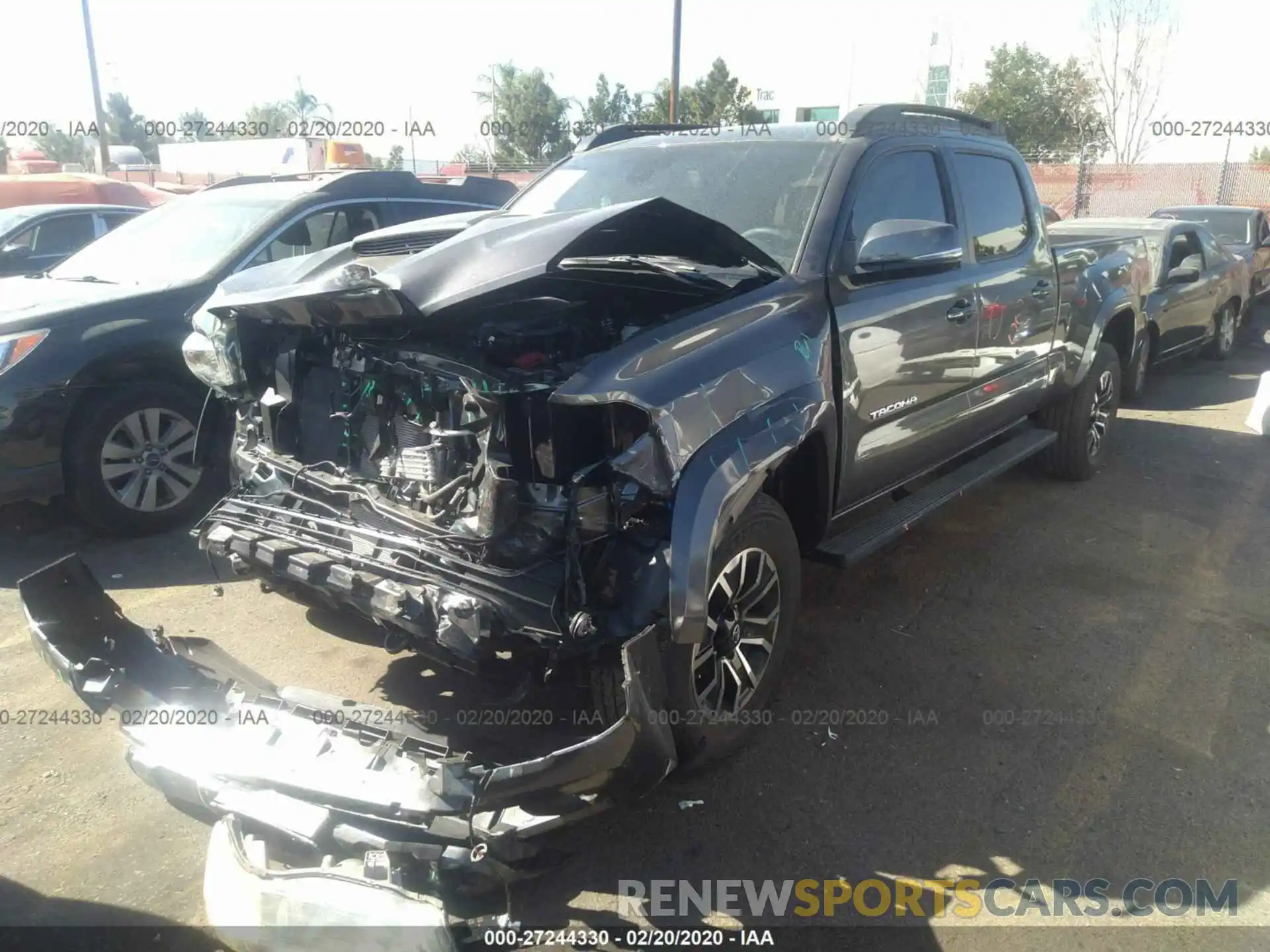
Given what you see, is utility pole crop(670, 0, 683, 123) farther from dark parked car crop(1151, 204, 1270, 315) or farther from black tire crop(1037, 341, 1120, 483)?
black tire crop(1037, 341, 1120, 483)

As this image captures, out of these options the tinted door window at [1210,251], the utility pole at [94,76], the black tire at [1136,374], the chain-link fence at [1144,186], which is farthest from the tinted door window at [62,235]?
the chain-link fence at [1144,186]

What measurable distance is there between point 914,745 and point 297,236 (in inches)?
180

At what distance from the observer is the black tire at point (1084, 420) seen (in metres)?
5.81

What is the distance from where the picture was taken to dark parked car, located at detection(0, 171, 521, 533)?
459cm

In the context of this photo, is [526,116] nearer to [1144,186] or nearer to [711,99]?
[711,99]

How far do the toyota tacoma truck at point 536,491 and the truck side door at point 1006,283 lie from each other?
0.39 metres

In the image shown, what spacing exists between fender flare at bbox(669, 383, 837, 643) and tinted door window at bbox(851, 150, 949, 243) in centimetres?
109

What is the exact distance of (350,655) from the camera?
3.77 metres

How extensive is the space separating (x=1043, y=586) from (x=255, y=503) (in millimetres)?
3671

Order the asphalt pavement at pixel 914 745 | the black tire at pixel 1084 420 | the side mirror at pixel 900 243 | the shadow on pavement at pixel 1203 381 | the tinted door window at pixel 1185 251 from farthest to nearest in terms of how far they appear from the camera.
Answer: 1. the tinted door window at pixel 1185 251
2. the shadow on pavement at pixel 1203 381
3. the black tire at pixel 1084 420
4. the side mirror at pixel 900 243
5. the asphalt pavement at pixel 914 745

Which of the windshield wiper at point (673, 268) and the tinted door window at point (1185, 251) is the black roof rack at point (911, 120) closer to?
the windshield wiper at point (673, 268)

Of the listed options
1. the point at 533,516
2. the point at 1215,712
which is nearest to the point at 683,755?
the point at 533,516

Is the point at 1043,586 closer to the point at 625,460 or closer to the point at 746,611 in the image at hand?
the point at 746,611

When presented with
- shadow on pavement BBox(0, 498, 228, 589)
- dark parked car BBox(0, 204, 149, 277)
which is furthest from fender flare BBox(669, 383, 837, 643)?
dark parked car BBox(0, 204, 149, 277)
